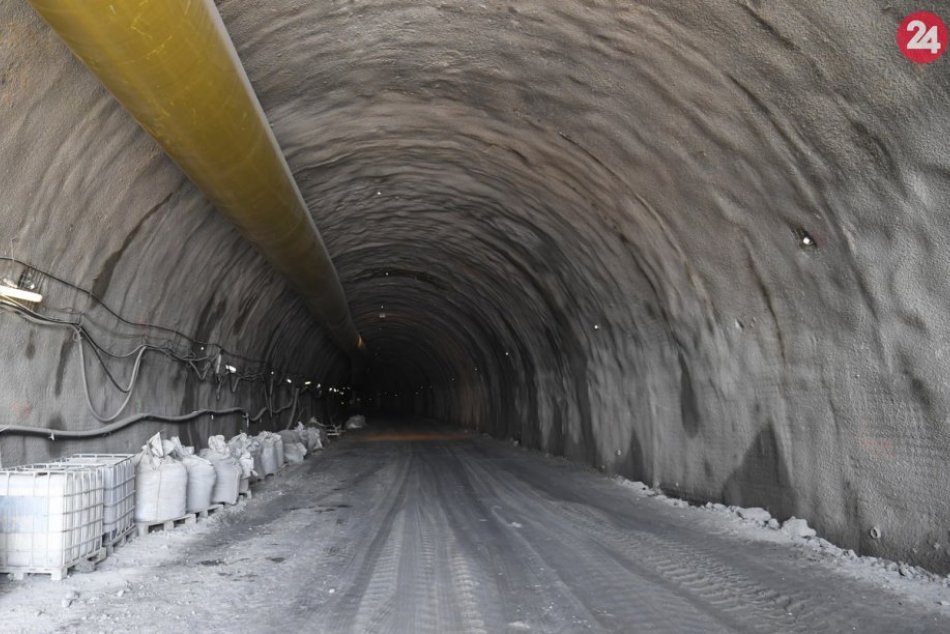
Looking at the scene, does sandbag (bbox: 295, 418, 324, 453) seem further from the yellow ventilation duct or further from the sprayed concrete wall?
the yellow ventilation duct

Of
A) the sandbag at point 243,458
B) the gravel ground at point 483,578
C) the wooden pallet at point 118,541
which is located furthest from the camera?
the sandbag at point 243,458

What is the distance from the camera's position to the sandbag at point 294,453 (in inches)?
620

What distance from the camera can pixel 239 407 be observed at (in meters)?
15.8

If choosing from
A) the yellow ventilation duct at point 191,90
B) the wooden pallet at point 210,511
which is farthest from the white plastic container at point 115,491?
the yellow ventilation duct at point 191,90

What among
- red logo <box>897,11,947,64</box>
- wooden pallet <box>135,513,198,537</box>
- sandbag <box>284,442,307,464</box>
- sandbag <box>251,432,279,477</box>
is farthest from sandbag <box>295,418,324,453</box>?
red logo <box>897,11,947,64</box>

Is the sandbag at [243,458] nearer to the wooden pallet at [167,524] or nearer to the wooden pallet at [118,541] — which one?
the wooden pallet at [167,524]

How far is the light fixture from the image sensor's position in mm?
6198

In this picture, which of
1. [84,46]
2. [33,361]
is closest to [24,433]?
[33,361]

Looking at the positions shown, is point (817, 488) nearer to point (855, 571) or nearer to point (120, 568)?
point (855, 571)

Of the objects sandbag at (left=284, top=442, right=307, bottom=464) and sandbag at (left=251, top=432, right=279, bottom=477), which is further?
sandbag at (left=284, top=442, right=307, bottom=464)

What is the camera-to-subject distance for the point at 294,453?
15969 mm

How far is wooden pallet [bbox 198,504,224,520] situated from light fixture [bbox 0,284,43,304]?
3.11m

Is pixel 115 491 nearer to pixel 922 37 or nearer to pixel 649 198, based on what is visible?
pixel 649 198

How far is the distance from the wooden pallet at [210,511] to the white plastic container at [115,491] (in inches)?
50.8
